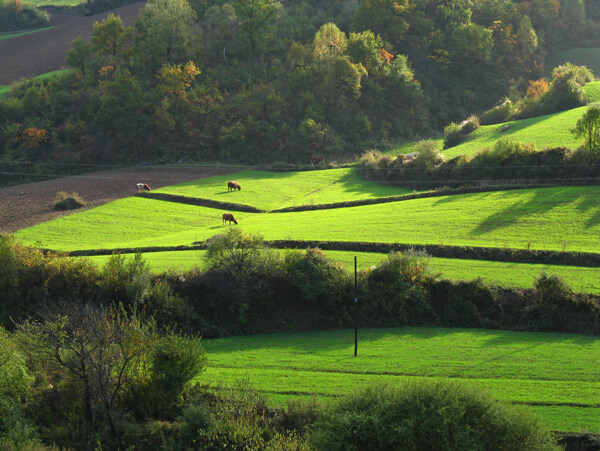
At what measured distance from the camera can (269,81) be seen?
92.9 m

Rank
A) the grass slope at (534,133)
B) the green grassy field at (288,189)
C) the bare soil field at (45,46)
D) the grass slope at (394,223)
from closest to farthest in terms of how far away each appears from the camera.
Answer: the grass slope at (394,223) → the grass slope at (534,133) → the green grassy field at (288,189) → the bare soil field at (45,46)

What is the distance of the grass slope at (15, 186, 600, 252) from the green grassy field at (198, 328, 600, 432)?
9919mm

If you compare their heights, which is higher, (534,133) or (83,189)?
(534,133)

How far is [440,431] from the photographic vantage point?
63.1 feet

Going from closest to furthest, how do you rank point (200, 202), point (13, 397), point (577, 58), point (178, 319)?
point (13, 397) < point (178, 319) < point (200, 202) < point (577, 58)

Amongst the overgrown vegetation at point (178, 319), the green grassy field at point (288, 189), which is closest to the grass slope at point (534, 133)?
the green grassy field at point (288, 189)

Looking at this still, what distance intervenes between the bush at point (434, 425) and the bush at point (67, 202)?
148 feet

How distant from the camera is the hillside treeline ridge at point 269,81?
83.6m

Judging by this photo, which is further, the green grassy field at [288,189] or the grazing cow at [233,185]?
the grazing cow at [233,185]

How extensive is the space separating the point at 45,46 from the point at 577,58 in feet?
305

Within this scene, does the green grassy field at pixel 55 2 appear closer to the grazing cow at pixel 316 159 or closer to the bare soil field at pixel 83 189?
the bare soil field at pixel 83 189

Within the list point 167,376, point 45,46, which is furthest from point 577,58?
point 167,376

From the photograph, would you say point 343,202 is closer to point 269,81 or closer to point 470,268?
point 470,268

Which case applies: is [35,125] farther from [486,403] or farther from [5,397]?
[486,403]
